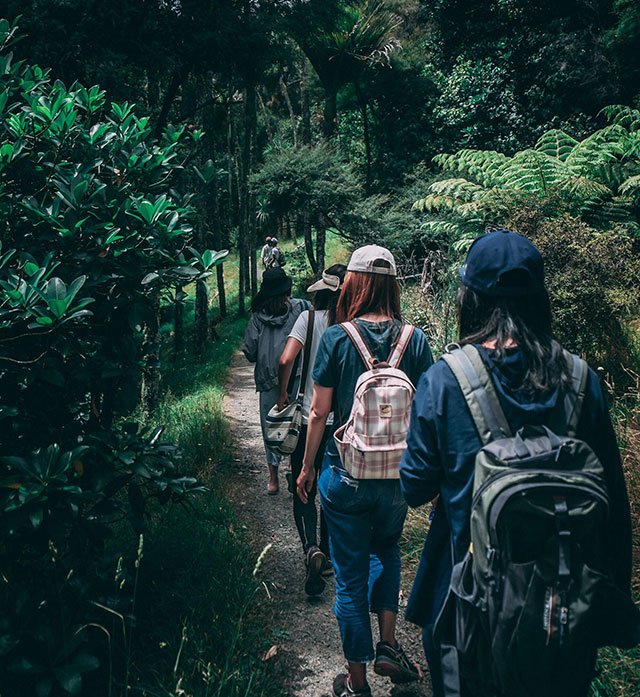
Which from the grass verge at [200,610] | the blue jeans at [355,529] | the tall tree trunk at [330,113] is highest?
the tall tree trunk at [330,113]

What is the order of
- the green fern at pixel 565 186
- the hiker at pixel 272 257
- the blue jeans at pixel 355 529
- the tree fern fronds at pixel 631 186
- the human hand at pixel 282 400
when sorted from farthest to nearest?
1. the hiker at pixel 272 257
2. the tree fern fronds at pixel 631 186
3. the green fern at pixel 565 186
4. the human hand at pixel 282 400
5. the blue jeans at pixel 355 529

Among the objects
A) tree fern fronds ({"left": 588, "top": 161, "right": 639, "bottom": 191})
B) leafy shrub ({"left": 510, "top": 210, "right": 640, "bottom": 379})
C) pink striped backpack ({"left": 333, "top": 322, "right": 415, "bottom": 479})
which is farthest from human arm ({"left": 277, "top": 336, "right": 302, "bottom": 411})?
tree fern fronds ({"left": 588, "top": 161, "right": 639, "bottom": 191})

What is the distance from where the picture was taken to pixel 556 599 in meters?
1.49

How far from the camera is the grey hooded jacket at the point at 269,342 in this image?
5.22 m

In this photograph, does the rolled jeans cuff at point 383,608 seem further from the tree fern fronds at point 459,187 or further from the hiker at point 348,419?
the tree fern fronds at point 459,187

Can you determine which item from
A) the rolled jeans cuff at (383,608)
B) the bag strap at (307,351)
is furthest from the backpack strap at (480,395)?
the bag strap at (307,351)

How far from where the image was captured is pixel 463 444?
174cm

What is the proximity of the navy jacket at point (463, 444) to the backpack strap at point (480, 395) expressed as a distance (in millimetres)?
22

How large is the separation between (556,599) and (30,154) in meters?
2.79

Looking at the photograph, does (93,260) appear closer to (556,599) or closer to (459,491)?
(459,491)

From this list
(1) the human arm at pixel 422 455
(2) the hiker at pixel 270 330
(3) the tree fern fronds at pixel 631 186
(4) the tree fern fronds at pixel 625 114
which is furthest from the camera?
(4) the tree fern fronds at pixel 625 114

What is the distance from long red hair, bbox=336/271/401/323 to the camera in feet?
8.88

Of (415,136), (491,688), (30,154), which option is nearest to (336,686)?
(491,688)

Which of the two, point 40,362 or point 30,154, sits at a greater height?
point 30,154
